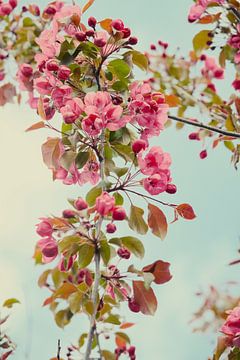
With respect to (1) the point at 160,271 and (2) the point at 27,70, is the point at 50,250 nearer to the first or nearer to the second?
(1) the point at 160,271

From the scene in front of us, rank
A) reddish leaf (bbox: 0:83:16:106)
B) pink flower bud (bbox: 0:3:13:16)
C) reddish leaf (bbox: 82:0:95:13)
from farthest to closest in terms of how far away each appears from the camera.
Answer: pink flower bud (bbox: 0:3:13:16) < reddish leaf (bbox: 0:83:16:106) < reddish leaf (bbox: 82:0:95:13)

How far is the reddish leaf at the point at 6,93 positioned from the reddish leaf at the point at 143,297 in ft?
6.32

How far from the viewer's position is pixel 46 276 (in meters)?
2.31

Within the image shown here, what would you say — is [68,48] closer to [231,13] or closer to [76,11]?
[76,11]

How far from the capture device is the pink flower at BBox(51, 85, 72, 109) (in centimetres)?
145

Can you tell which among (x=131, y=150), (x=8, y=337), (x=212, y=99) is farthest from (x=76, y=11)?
(x=212, y=99)

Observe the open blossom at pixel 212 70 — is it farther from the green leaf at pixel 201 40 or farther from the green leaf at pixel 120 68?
the green leaf at pixel 120 68

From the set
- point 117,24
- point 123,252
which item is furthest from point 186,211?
point 117,24

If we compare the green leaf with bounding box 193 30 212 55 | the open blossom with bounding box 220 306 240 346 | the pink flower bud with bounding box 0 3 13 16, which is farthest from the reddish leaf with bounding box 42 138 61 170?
the pink flower bud with bounding box 0 3 13 16

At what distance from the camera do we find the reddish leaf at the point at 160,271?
127 centimetres

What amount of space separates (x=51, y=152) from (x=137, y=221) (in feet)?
0.90

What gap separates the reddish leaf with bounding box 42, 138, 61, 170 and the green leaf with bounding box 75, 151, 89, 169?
0.16ft

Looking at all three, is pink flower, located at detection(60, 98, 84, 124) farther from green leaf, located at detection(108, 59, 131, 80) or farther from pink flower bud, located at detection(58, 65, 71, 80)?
green leaf, located at detection(108, 59, 131, 80)

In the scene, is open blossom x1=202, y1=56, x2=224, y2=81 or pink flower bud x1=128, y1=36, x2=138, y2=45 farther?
open blossom x1=202, y1=56, x2=224, y2=81
